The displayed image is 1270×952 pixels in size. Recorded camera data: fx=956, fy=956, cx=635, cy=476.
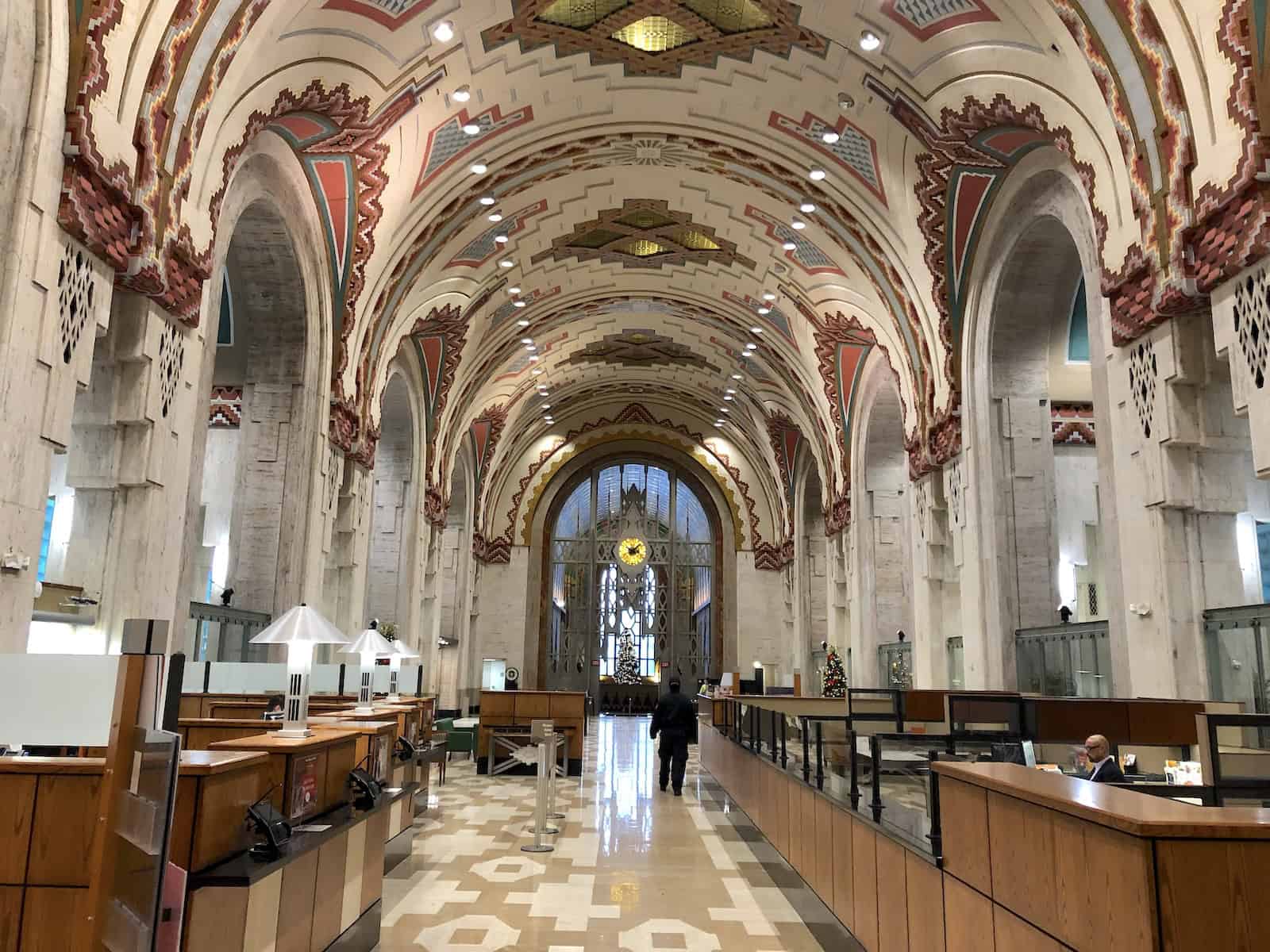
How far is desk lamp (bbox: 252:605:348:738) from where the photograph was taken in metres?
4.36

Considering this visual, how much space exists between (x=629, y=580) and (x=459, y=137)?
650 inches

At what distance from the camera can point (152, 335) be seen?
6.73 m

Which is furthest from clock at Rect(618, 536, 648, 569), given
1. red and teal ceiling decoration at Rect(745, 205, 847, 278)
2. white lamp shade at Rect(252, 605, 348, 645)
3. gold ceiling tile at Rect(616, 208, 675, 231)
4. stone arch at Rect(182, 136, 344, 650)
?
white lamp shade at Rect(252, 605, 348, 645)

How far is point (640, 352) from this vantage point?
21578mm

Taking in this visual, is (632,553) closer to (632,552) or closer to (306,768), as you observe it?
(632,552)

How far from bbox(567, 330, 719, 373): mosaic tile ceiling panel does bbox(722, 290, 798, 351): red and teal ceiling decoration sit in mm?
3370

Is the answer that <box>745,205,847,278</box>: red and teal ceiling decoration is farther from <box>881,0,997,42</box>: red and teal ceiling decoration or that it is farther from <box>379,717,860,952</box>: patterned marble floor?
<box>379,717,860,952</box>: patterned marble floor

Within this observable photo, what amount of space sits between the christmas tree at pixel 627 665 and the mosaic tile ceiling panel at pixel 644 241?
11.9 metres

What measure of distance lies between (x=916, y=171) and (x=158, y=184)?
759cm

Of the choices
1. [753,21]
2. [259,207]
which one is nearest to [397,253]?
[259,207]

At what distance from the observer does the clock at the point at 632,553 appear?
25.9 m

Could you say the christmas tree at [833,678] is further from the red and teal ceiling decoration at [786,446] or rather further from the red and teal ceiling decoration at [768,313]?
the red and teal ceiling decoration at [786,446]

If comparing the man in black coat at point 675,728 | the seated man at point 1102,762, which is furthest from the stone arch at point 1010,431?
the seated man at point 1102,762

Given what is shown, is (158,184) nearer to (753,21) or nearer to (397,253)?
(397,253)
